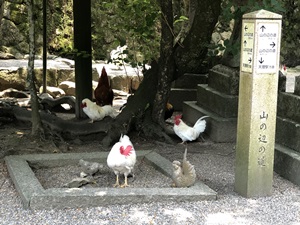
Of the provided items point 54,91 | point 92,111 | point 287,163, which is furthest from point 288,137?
point 54,91

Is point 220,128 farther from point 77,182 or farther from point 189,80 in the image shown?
point 77,182

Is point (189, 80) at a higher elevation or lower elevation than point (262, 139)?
higher

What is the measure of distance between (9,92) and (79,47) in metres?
3.71

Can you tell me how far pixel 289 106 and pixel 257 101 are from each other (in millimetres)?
1386

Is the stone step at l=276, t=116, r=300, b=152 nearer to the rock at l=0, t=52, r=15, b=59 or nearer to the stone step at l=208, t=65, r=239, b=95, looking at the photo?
the stone step at l=208, t=65, r=239, b=95

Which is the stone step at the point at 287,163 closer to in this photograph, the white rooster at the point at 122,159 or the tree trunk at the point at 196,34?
the white rooster at the point at 122,159

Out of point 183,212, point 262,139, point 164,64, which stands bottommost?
point 183,212

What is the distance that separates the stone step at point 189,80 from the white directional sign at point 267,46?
5.44 metres

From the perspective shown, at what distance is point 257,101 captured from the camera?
197 inches

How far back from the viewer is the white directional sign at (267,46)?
4906 millimetres

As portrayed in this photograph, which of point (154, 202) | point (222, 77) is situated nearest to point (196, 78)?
point (222, 77)

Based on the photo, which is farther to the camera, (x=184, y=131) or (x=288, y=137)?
(x=184, y=131)

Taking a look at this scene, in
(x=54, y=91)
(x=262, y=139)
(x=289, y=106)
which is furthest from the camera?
(x=54, y=91)

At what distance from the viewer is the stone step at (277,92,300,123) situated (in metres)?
6.05
